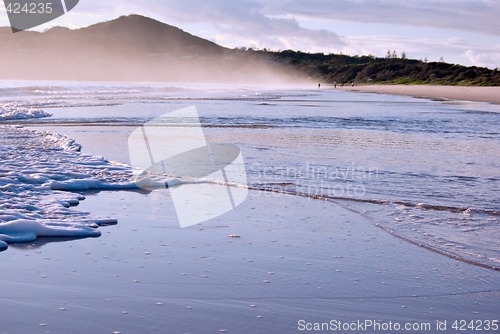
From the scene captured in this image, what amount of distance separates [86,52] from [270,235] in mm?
147194

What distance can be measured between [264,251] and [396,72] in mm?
92661

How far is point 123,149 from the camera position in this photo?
11086mm

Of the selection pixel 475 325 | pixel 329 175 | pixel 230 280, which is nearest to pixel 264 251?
pixel 230 280

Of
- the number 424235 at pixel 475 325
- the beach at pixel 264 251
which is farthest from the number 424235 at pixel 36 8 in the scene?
the number 424235 at pixel 475 325

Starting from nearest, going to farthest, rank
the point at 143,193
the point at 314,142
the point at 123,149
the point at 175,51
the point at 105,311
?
the point at 105,311 < the point at 143,193 < the point at 123,149 < the point at 314,142 < the point at 175,51

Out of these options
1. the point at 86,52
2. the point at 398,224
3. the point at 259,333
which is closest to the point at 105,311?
the point at 259,333

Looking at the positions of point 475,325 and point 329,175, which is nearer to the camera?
point 475,325

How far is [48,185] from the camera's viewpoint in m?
6.98

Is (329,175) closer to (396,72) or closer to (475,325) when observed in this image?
(475,325)

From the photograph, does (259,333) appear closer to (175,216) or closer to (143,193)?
(175,216)

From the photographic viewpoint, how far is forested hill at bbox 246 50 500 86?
67500mm

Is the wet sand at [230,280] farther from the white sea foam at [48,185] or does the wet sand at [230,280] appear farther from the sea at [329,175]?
the sea at [329,175]

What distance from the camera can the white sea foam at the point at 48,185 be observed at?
4.99 m

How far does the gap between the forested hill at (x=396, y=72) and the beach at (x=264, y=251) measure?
52.3 metres
